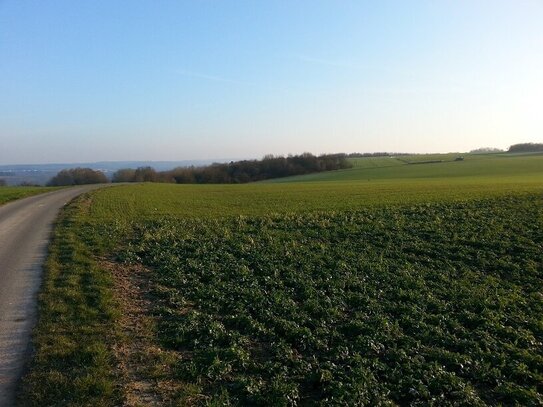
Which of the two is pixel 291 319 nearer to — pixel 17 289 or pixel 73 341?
pixel 73 341

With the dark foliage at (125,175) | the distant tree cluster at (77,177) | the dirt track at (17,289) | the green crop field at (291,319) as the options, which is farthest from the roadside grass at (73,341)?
the dark foliage at (125,175)

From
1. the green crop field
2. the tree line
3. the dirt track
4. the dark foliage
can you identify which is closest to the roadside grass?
the green crop field

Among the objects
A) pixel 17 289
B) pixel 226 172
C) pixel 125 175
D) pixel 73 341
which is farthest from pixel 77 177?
pixel 73 341

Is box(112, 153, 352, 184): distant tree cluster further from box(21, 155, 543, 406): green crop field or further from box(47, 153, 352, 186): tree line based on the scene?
box(21, 155, 543, 406): green crop field

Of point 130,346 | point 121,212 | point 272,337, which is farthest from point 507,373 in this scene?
point 121,212

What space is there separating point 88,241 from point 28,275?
18.6ft

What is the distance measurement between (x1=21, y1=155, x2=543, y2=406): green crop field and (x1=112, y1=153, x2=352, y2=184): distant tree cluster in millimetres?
100557

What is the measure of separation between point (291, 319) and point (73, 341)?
164 inches

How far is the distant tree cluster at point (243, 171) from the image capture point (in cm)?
11921

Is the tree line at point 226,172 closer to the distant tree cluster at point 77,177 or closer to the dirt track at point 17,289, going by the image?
the distant tree cluster at point 77,177

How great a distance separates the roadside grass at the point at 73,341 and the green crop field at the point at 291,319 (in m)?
0.03

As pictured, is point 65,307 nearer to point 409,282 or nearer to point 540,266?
point 409,282

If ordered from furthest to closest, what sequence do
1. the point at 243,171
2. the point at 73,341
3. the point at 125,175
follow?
the point at 243,171
the point at 125,175
the point at 73,341

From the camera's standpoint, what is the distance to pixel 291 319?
9.79m
